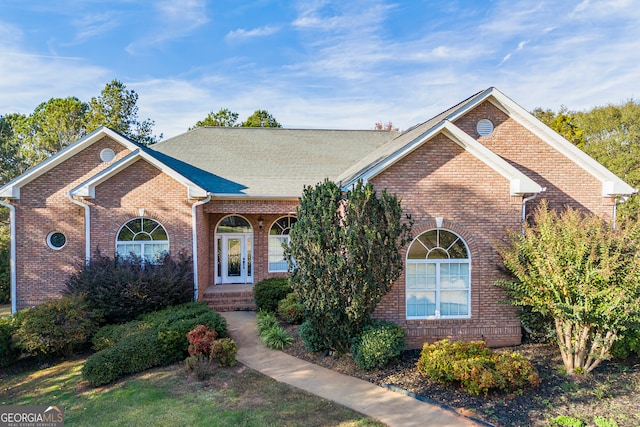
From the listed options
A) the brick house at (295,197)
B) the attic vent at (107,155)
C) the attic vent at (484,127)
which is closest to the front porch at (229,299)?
the brick house at (295,197)

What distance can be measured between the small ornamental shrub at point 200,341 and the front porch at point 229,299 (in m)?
4.09

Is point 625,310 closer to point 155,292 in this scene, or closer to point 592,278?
point 592,278

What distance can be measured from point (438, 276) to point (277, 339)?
15.0ft

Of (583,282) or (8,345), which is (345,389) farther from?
(8,345)

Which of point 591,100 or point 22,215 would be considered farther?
point 591,100

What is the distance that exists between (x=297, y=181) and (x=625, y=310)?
34.7 ft

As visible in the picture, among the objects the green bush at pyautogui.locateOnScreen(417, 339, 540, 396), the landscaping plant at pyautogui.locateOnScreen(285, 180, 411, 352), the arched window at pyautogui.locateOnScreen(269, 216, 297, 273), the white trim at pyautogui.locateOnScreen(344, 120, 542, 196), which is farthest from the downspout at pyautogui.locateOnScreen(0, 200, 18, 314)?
the green bush at pyautogui.locateOnScreen(417, 339, 540, 396)

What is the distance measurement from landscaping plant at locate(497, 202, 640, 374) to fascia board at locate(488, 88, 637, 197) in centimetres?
298

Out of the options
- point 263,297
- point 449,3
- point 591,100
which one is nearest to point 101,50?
point 263,297

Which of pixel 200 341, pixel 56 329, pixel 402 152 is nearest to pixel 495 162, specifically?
pixel 402 152

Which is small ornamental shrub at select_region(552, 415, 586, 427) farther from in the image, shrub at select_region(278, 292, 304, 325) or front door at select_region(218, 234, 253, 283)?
front door at select_region(218, 234, 253, 283)

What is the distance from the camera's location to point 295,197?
13484mm

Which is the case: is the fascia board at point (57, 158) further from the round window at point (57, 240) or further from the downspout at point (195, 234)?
the downspout at point (195, 234)

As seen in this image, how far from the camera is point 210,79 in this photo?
19.7m
